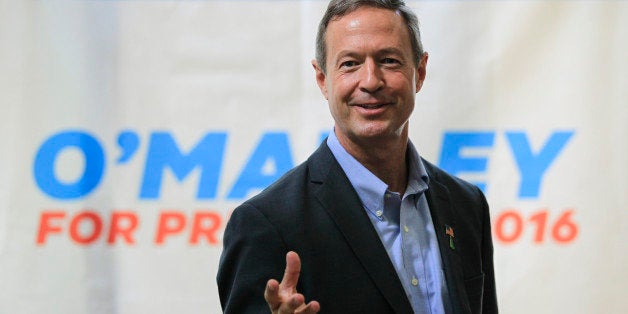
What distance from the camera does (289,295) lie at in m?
1.44

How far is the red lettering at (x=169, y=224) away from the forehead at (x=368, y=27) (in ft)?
4.03

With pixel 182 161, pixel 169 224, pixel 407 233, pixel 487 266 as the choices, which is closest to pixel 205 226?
pixel 169 224

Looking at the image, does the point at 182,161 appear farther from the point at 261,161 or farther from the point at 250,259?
the point at 250,259

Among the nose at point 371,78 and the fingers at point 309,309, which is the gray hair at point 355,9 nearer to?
the nose at point 371,78

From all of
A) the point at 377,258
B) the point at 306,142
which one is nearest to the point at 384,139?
the point at 377,258

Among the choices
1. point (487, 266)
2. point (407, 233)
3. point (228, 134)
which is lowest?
point (487, 266)

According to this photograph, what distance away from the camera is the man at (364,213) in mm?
1623

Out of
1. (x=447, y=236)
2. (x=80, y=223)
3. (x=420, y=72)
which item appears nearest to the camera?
(x=447, y=236)

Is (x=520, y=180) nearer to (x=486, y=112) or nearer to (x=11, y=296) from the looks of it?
(x=486, y=112)

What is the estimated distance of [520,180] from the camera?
2.93 metres

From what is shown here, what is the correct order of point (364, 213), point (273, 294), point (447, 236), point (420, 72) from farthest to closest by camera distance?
point (420, 72), point (447, 236), point (364, 213), point (273, 294)

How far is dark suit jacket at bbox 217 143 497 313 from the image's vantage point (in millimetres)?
1610

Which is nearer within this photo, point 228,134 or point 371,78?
point 371,78

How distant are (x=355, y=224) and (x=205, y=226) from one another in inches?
50.3
